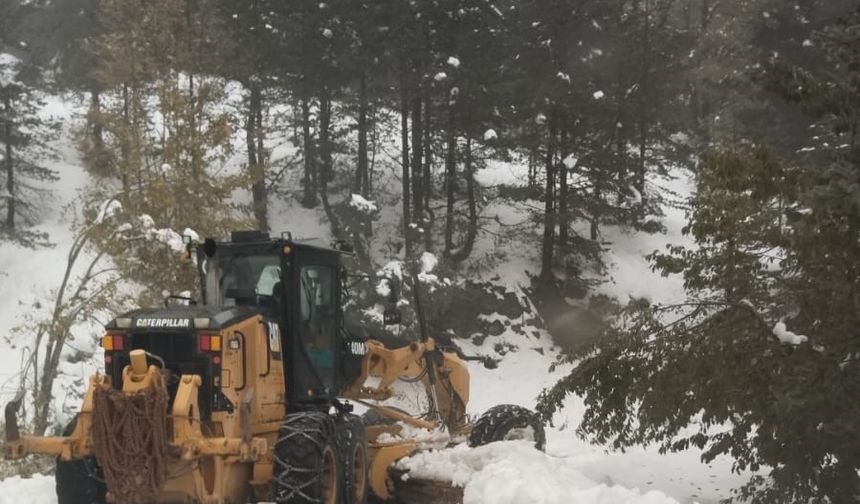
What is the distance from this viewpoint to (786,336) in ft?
26.7

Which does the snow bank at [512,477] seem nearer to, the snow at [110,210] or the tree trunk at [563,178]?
the snow at [110,210]

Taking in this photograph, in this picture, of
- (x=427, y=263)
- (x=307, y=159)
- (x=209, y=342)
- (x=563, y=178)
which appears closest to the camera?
(x=209, y=342)

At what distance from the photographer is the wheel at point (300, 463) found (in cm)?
743

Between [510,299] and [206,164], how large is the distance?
11.8 m

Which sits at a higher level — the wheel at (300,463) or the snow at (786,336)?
the snow at (786,336)

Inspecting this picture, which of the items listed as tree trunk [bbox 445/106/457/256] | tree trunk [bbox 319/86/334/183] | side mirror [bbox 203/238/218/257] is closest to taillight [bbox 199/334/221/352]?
side mirror [bbox 203/238/218/257]

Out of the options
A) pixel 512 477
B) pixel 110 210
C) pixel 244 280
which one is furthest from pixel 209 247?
pixel 110 210

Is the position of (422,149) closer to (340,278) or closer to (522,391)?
(522,391)

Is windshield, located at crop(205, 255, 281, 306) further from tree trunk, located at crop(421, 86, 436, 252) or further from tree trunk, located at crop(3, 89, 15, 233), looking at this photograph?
tree trunk, located at crop(3, 89, 15, 233)

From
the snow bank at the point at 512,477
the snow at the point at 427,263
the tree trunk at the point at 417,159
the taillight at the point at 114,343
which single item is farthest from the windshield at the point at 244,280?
the tree trunk at the point at 417,159

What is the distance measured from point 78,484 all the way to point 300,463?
2035 millimetres

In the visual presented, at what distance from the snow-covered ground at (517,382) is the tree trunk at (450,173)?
68.6 inches

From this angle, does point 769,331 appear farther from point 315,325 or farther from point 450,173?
point 450,173

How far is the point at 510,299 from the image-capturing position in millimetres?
27406
